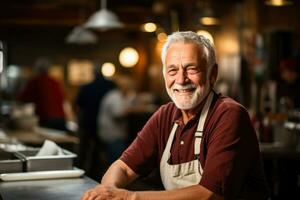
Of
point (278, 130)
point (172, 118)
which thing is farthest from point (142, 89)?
point (172, 118)

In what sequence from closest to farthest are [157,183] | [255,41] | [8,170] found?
[8,170] → [157,183] → [255,41]

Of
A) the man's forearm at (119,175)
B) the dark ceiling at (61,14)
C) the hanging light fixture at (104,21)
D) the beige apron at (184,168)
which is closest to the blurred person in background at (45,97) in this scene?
the hanging light fixture at (104,21)

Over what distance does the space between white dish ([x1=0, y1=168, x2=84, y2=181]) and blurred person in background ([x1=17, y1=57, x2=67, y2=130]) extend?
20.4 feet

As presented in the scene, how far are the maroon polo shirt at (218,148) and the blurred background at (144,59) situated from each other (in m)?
1.16

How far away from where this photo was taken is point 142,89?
18.1 metres

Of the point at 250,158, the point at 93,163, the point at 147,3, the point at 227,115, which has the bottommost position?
the point at 93,163

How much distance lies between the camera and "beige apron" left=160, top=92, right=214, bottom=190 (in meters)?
3.05

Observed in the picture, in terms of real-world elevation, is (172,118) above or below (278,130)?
above

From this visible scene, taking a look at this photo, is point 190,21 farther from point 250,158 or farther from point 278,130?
point 250,158

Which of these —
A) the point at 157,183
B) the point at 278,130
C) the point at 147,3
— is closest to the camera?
the point at 157,183

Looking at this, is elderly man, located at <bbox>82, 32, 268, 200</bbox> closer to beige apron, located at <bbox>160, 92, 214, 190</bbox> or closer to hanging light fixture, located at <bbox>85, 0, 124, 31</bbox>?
beige apron, located at <bbox>160, 92, 214, 190</bbox>

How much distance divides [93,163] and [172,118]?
6.49m

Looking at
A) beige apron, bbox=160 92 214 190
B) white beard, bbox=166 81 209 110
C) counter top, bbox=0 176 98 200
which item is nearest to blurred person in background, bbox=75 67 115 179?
counter top, bbox=0 176 98 200

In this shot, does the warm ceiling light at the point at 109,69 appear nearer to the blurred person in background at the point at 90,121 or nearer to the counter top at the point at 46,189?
the blurred person in background at the point at 90,121
